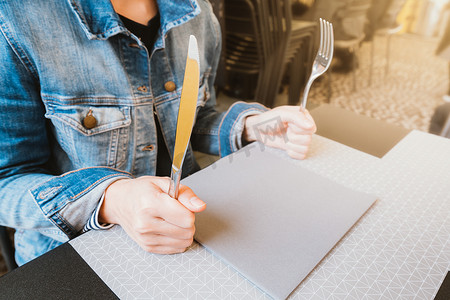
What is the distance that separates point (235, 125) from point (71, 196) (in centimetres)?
39

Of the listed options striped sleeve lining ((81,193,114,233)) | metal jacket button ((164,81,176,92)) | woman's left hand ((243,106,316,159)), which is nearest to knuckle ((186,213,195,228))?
striped sleeve lining ((81,193,114,233))

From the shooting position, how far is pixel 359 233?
45 centimetres

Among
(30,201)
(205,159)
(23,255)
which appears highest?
(30,201)

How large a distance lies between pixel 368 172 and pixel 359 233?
0.19 metres

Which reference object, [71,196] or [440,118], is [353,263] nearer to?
[71,196]

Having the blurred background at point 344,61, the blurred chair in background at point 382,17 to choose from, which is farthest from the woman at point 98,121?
the blurred chair in background at point 382,17

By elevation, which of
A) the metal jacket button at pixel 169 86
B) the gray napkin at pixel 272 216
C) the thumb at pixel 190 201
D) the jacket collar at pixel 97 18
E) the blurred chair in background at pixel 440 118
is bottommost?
the blurred chair in background at pixel 440 118

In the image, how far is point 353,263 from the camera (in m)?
0.40

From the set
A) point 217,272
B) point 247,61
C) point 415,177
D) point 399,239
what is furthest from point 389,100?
point 217,272

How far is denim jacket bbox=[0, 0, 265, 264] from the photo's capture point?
1.65ft

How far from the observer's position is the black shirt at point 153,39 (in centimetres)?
67

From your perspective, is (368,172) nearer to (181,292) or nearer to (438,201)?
(438,201)

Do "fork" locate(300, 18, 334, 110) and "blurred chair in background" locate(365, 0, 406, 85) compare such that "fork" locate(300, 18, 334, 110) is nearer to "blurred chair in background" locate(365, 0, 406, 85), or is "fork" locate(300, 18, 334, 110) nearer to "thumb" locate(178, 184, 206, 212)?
"thumb" locate(178, 184, 206, 212)

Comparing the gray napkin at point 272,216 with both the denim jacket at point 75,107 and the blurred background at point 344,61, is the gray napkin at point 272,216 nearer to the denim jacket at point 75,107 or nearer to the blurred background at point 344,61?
the denim jacket at point 75,107
